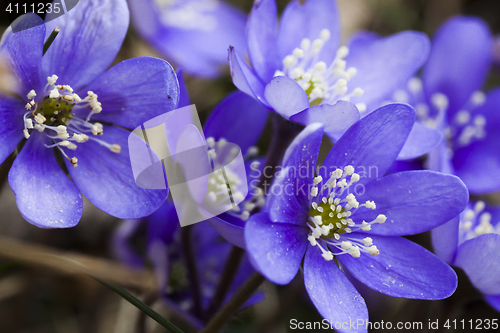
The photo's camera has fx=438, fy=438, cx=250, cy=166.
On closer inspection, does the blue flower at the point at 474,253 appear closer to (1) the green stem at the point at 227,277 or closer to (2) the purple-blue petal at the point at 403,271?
(2) the purple-blue petal at the point at 403,271

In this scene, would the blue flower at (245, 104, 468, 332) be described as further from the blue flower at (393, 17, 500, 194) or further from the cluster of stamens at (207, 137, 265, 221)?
the blue flower at (393, 17, 500, 194)

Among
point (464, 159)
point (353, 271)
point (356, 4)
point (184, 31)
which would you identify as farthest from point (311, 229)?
point (356, 4)

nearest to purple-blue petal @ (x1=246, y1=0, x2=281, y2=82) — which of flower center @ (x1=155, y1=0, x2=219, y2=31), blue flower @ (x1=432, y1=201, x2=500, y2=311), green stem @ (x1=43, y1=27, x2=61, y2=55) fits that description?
green stem @ (x1=43, y1=27, x2=61, y2=55)

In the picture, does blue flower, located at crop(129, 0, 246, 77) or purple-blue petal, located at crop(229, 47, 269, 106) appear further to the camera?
blue flower, located at crop(129, 0, 246, 77)

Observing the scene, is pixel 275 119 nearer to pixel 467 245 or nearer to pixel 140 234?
pixel 467 245

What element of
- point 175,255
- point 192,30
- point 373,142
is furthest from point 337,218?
point 192,30

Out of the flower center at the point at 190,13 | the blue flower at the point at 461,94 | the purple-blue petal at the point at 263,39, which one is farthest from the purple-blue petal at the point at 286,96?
the flower center at the point at 190,13

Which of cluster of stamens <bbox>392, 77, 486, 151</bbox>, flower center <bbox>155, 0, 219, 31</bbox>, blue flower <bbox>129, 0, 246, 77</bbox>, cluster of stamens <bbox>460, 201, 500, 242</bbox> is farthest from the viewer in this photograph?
flower center <bbox>155, 0, 219, 31</bbox>
